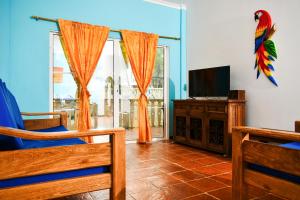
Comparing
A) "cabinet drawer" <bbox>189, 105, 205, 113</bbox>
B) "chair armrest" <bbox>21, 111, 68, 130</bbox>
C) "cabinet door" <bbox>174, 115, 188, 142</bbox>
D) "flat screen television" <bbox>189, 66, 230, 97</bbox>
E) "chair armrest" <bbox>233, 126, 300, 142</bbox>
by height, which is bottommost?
"cabinet door" <bbox>174, 115, 188, 142</bbox>

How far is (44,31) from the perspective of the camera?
3.67 meters

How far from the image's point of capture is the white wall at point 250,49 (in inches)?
117

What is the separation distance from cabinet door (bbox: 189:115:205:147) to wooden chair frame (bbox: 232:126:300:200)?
2.28 metres

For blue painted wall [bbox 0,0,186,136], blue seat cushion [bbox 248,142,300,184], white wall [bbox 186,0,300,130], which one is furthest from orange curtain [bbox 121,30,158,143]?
blue seat cushion [bbox 248,142,300,184]

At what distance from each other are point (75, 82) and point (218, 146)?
8.80ft

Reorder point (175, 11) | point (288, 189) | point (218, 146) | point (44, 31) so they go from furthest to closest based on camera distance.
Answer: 1. point (175, 11)
2. point (44, 31)
3. point (218, 146)
4. point (288, 189)

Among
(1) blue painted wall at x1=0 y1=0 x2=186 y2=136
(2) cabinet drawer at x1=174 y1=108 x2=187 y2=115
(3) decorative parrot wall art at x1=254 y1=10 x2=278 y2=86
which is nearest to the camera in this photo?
(3) decorative parrot wall art at x1=254 y1=10 x2=278 y2=86

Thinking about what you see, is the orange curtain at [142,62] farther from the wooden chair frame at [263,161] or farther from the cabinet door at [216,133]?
the wooden chair frame at [263,161]

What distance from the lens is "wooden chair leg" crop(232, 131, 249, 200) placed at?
148 centimetres

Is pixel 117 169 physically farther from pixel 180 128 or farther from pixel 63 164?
pixel 180 128

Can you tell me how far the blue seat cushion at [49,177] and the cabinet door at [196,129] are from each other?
8.70ft

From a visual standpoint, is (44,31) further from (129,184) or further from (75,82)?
(129,184)

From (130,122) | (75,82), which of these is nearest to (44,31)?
(75,82)

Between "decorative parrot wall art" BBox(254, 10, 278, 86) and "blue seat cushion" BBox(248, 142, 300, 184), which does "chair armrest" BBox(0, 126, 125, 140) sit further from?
"decorative parrot wall art" BBox(254, 10, 278, 86)
